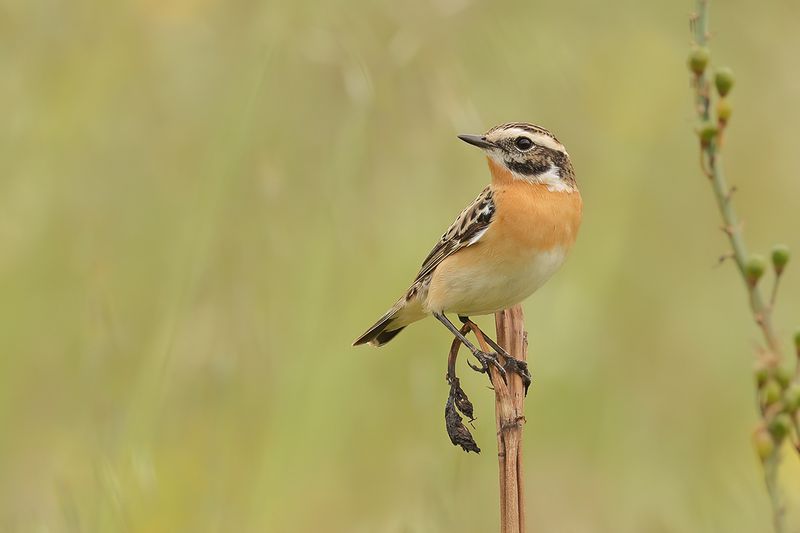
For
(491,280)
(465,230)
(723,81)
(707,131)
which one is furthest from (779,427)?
(465,230)

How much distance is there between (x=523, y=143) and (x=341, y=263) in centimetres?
111

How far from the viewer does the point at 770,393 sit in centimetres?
220

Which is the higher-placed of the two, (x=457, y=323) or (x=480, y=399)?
(x=457, y=323)

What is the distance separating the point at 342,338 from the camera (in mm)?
5766

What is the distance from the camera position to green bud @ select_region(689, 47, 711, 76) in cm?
239

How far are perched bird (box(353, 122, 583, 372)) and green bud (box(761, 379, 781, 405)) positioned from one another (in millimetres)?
3162

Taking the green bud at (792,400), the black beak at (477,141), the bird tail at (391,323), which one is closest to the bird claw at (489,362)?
the bird tail at (391,323)

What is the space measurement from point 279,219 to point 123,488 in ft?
4.59

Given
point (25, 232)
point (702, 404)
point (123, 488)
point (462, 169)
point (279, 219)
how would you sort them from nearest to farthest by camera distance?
point (123, 488)
point (279, 219)
point (25, 232)
point (702, 404)
point (462, 169)

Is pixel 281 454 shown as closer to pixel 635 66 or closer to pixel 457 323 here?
pixel 457 323

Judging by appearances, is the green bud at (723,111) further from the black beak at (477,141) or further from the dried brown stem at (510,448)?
the black beak at (477,141)

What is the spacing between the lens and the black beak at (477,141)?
18.0 feet

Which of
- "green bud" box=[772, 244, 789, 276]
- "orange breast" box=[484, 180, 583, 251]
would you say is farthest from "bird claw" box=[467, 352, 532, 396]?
"green bud" box=[772, 244, 789, 276]

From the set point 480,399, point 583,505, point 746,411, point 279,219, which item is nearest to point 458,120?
point 279,219
